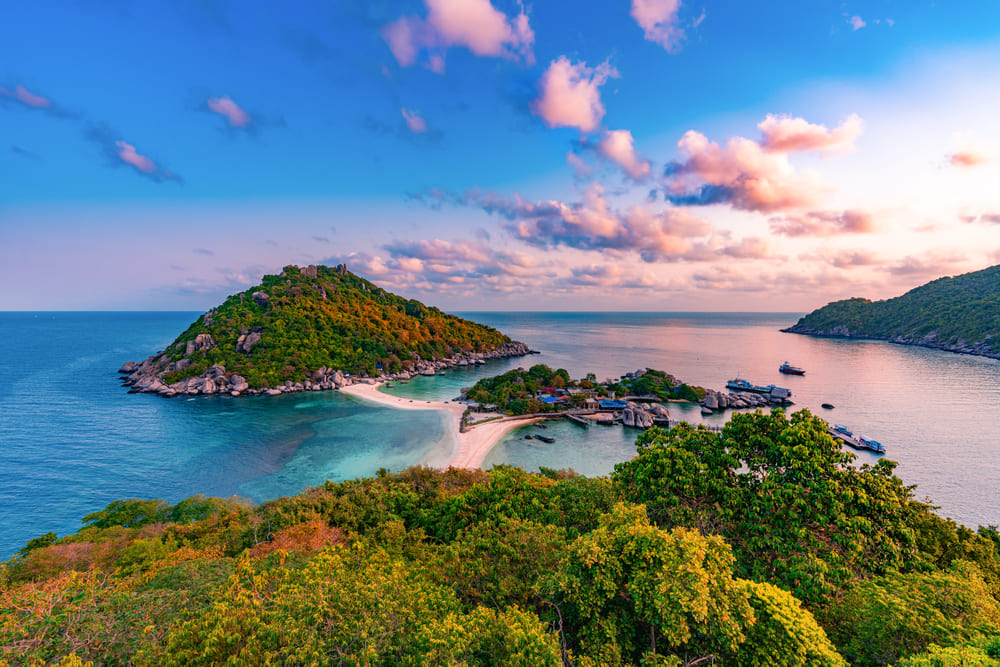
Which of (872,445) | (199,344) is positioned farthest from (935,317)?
(199,344)

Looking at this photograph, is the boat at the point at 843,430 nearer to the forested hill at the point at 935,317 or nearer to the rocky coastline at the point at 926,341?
the rocky coastline at the point at 926,341

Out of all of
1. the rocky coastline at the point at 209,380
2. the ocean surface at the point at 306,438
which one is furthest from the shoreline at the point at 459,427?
the rocky coastline at the point at 209,380

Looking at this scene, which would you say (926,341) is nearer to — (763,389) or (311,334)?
(763,389)

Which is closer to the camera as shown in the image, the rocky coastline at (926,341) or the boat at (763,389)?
the boat at (763,389)

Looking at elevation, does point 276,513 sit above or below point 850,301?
below

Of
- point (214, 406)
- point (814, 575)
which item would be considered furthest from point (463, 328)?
point (814, 575)

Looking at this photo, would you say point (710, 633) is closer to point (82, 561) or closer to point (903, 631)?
point (903, 631)
